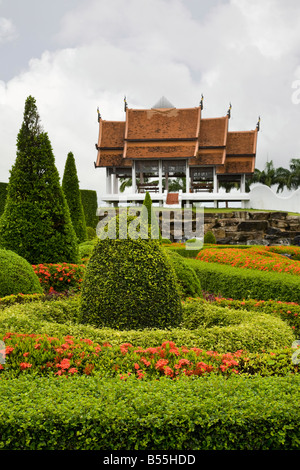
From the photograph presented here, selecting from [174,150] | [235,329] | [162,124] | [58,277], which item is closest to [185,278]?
[58,277]

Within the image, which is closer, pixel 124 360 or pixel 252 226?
pixel 124 360

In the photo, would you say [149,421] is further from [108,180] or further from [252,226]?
[108,180]

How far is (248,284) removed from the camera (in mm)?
8711

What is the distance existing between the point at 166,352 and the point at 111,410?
1.22 metres

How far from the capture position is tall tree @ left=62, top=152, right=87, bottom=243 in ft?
57.2

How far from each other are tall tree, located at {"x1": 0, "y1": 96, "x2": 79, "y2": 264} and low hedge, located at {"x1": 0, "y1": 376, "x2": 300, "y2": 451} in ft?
22.1

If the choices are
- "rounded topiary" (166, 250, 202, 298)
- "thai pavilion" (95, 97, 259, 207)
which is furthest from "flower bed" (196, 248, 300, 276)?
"thai pavilion" (95, 97, 259, 207)

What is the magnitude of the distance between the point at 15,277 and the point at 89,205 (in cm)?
2081

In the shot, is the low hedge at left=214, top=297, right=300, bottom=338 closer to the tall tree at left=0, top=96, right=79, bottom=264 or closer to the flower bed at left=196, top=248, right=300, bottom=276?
the flower bed at left=196, top=248, right=300, bottom=276
